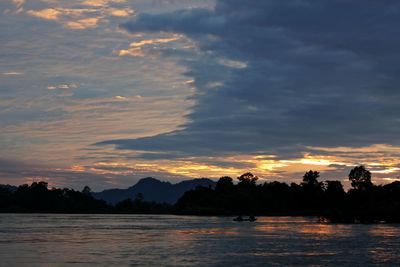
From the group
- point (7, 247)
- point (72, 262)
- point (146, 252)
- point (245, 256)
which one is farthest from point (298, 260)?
point (7, 247)

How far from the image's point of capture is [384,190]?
636ft

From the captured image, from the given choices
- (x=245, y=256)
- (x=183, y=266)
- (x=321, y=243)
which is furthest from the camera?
(x=321, y=243)

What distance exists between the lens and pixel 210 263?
48906 mm

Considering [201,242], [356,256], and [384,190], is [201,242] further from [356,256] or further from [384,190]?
[384,190]

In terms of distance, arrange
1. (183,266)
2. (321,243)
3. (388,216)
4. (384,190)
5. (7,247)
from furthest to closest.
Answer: (384,190) < (388,216) < (321,243) < (7,247) < (183,266)

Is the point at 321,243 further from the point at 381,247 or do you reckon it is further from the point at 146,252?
the point at 146,252

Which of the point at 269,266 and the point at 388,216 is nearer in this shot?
the point at 269,266

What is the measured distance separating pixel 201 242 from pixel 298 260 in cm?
2329

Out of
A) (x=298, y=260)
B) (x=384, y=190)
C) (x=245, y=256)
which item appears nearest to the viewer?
(x=298, y=260)

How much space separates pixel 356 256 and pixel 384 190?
14562 centimetres

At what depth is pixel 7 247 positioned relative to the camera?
209 feet

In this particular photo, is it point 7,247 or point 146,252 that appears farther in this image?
point 7,247

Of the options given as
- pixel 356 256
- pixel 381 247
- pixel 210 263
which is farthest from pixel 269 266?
pixel 381 247

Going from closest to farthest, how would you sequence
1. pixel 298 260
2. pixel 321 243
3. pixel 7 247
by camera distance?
pixel 298 260 → pixel 7 247 → pixel 321 243
